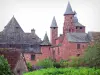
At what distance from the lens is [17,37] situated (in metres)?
98.6

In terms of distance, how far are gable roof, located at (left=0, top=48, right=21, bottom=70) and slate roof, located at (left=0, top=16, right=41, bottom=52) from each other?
982 inches

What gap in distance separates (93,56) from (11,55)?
15.7 m

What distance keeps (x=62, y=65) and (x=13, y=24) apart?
51.2 feet

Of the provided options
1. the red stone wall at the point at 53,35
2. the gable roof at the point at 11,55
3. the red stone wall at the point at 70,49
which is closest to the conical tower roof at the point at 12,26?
the red stone wall at the point at 70,49

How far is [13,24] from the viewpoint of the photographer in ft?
324

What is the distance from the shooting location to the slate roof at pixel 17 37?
320ft

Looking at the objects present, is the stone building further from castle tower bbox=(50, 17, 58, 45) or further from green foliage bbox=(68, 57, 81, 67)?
castle tower bbox=(50, 17, 58, 45)

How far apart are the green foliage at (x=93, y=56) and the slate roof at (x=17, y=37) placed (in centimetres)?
1989

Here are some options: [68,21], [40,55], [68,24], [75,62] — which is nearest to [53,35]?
[68,24]

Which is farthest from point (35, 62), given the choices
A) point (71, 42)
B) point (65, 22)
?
point (65, 22)

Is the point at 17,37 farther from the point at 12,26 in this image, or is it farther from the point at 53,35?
the point at 53,35

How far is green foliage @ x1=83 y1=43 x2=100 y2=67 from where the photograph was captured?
76.7 meters

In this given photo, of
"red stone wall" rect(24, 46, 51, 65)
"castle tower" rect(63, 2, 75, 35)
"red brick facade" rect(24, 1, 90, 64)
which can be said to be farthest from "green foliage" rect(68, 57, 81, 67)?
"castle tower" rect(63, 2, 75, 35)

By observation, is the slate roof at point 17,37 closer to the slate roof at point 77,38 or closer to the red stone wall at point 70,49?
the red stone wall at point 70,49
